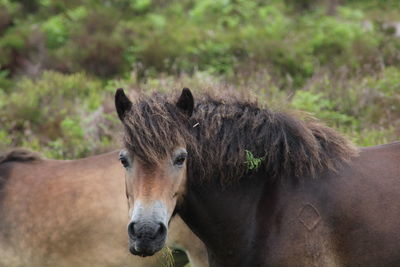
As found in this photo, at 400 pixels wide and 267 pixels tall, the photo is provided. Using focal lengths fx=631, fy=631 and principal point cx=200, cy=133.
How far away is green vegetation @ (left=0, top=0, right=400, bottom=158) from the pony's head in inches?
92.5

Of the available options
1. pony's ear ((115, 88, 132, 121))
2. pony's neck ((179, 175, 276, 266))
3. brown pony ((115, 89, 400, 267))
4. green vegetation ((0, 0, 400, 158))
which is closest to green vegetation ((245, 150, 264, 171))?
brown pony ((115, 89, 400, 267))

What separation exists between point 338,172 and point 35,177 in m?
2.48

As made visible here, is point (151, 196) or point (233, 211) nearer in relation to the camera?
point (151, 196)

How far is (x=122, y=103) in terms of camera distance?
3658mm

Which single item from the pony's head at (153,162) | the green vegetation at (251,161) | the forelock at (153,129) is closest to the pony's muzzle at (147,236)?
the pony's head at (153,162)

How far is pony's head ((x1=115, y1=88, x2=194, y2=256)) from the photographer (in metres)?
3.27

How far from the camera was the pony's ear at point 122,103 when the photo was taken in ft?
11.9

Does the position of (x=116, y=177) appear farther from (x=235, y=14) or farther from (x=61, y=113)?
(x=235, y=14)

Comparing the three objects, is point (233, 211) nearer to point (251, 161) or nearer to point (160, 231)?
point (251, 161)

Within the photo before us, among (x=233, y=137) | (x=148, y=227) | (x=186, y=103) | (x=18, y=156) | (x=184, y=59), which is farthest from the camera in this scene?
(x=184, y=59)

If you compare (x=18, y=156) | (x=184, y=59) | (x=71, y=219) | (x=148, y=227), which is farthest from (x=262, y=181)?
(x=184, y=59)

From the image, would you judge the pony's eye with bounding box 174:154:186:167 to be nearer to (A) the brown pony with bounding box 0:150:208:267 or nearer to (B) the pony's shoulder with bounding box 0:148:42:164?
(A) the brown pony with bounding box 0:150:208:267

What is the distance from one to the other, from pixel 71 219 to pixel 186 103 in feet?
5.41

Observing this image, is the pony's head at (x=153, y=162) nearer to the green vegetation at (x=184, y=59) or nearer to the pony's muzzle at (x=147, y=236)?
the pony's muzzle at (x=147, y=236)
